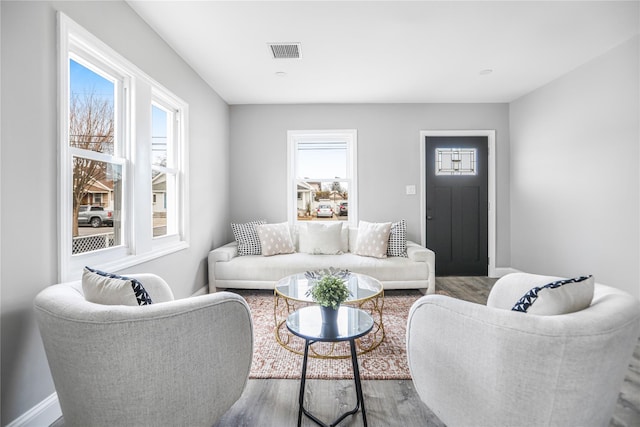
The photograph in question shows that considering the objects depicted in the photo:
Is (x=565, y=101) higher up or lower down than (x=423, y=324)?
higher up

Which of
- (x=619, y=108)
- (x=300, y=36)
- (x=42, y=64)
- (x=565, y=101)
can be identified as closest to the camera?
(x=42, y=64)

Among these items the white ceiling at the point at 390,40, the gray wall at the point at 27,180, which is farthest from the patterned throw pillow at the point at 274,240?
the gray wall at the point at 27,180

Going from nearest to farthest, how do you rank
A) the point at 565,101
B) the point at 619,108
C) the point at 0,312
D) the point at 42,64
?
the point at 0,312 < the point at 42,64 < the point at 619,108 < the point at 565,101

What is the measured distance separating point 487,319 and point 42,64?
230 cm

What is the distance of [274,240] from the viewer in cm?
376

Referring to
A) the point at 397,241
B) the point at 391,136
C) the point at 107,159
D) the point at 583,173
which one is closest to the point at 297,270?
the point at 397,241

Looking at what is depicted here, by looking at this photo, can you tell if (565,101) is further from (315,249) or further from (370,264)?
(315,249)

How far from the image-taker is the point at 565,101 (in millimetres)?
3316

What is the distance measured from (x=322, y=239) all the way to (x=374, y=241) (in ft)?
2.18

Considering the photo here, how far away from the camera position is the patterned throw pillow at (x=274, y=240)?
372cm

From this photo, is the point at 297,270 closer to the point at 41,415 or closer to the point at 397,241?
the point at 397,241

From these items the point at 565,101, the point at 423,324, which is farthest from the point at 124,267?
the point at 565,101

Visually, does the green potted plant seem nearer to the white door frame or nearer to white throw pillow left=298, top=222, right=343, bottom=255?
white throw pillow left=298, top=222, right=343, bottom=255

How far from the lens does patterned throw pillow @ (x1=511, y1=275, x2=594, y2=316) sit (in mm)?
1086
